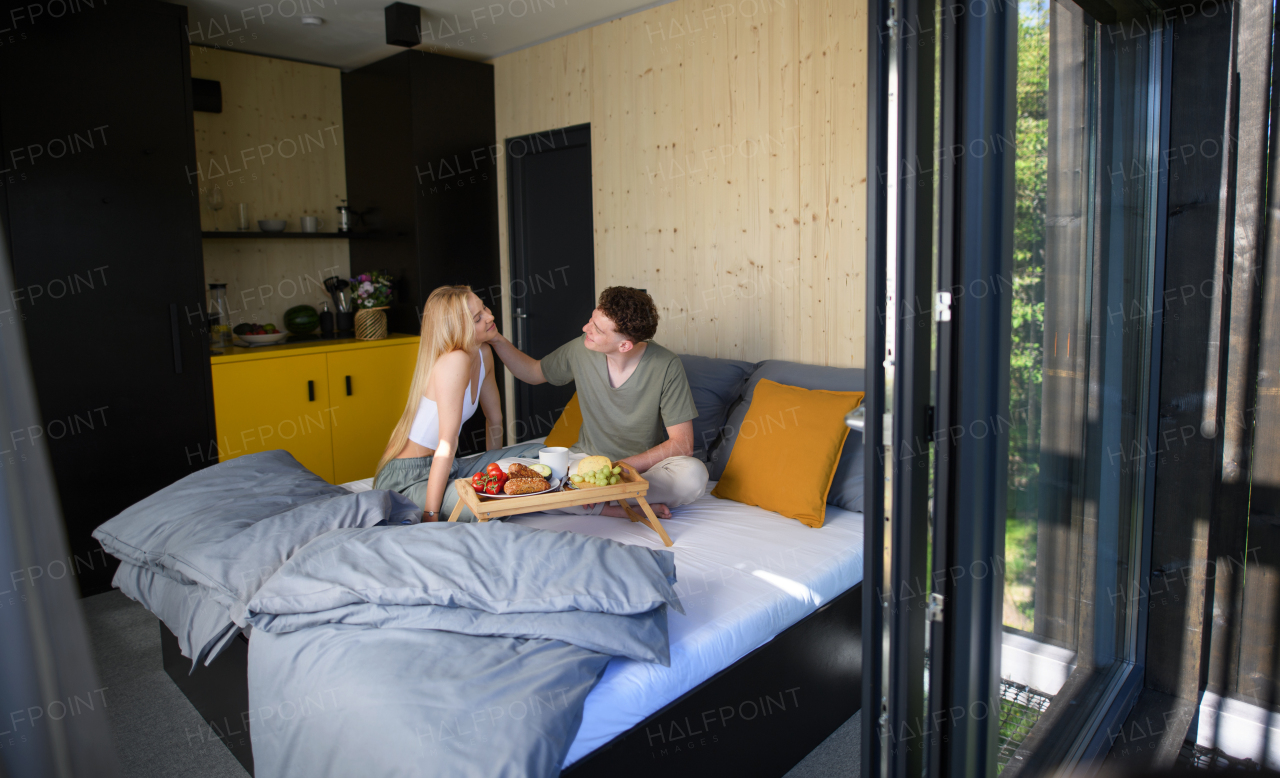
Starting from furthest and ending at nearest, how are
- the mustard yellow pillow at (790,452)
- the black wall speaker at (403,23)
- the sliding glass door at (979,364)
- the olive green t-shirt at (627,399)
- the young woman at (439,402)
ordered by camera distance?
the black wall speaker at (403,23) → the olive green t-shirt at (627,399) → the mustard yellow pillow at (790,452) → the young woman at (439,402) → the sliding glass door at (979,364)

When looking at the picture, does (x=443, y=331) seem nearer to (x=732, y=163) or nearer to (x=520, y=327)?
(x=732, y=163)

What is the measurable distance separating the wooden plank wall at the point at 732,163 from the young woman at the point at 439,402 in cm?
129

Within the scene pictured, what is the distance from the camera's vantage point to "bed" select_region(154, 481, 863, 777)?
1.62m

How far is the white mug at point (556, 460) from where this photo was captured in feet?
7.72

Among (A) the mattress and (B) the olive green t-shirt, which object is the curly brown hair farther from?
(A) the mattress

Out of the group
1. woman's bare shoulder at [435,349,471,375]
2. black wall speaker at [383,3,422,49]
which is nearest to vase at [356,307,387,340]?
black wall speaker at [383,3,422,49]

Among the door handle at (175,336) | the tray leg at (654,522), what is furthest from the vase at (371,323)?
the tray leg at (654,522)

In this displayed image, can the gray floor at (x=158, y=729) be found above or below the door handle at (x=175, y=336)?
below

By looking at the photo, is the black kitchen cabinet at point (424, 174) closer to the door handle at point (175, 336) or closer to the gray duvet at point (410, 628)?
the door handle at point (175, 336)

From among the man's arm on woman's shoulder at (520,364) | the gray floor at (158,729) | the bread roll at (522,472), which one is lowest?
the gray floor at (158,729)

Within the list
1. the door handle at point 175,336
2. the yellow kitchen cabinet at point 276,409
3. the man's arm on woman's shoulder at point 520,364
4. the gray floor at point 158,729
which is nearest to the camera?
the gray floor at point 158,729

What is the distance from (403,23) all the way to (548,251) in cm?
135

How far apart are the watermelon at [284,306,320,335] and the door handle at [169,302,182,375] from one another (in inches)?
38.1

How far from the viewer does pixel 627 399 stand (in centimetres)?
283
